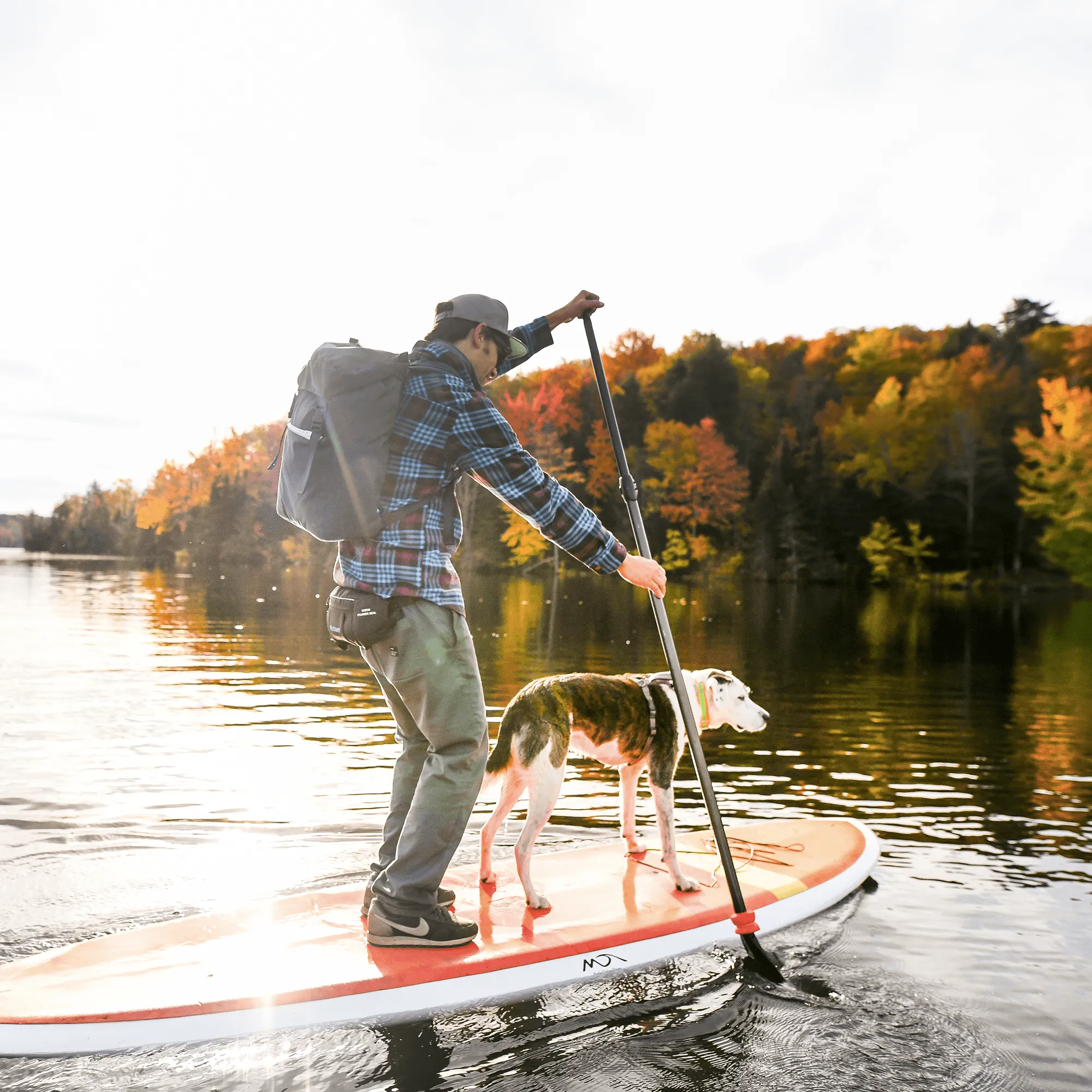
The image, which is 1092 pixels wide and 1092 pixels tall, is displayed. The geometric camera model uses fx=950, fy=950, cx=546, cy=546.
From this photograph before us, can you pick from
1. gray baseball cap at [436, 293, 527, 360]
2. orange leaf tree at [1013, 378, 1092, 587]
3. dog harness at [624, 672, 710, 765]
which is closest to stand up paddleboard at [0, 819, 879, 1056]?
dog harness at [624, 672, 710, 765]

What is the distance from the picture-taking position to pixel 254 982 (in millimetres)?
3789

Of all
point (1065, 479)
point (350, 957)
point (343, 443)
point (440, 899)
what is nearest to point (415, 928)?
point (350, 957)

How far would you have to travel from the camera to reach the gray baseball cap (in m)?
4.08

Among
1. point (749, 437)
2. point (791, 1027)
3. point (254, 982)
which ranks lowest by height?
point (791, 1027)

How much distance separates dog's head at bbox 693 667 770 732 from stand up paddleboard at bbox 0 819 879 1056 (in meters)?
0.88

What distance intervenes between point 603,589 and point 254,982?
38.2 meters

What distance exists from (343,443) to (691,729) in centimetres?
239

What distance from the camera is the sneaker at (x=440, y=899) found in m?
4.52

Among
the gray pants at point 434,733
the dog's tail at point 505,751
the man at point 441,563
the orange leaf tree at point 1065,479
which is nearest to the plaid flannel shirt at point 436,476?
the man at point 441,563

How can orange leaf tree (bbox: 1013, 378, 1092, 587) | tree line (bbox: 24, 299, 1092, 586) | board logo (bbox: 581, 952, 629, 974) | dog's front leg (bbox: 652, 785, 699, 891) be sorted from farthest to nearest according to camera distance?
tree line (bbox: 24, 299, 1092, 586) < orange leaf tree (bbox: 1013, 378, 1092, 587) < dog's front leg (bbox: 652, 785, 699, 891) < board logo (bbox: 581, 952, 629, 974)

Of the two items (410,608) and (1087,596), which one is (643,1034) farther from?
(1087,596)

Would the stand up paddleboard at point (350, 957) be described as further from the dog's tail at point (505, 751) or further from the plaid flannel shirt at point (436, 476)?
the plaid flannel shirt at point (436, 476)

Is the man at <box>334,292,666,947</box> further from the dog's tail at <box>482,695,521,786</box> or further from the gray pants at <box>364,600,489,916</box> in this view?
the dog's tail at <box>482,695,521,786</box>

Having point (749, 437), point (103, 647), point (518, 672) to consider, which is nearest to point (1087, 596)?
point (749, 437)
